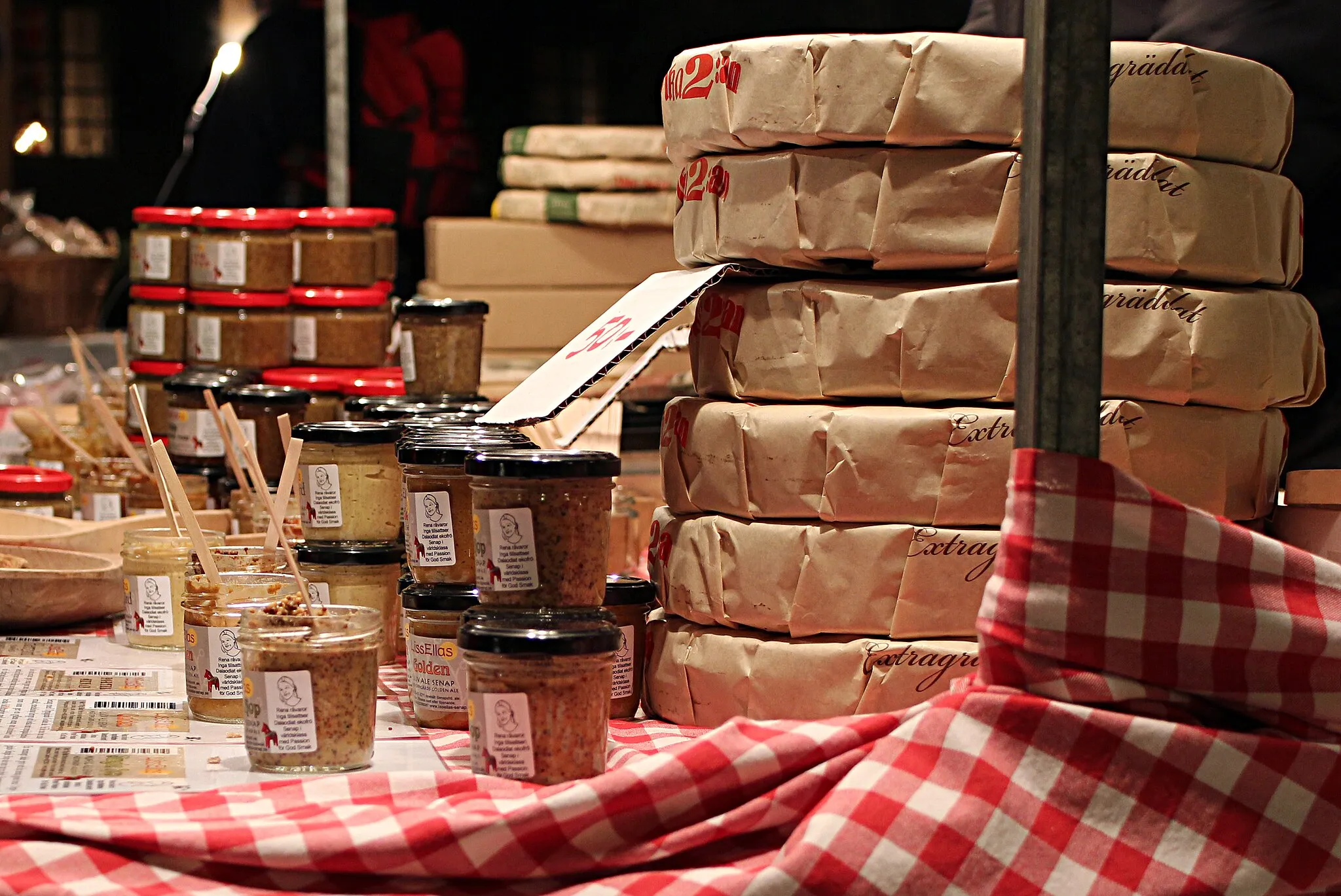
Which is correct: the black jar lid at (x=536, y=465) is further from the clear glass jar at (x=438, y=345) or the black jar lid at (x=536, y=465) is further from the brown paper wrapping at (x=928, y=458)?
the clear glass jar at (x=438, y=345)

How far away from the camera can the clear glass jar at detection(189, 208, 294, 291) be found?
2.97m

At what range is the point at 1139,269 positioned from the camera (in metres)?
1.51

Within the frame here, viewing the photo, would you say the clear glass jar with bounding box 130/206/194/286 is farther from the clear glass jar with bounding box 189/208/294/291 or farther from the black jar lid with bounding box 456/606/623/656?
the black jar lid with bounding box 456/606/623/656

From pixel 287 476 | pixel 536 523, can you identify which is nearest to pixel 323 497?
pixel 287 476

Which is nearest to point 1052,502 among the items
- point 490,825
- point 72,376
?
point 490,825

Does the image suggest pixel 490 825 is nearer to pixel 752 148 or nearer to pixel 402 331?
pixel 752 148

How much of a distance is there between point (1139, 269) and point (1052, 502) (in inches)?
15.3

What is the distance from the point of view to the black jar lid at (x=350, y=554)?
1821 mm

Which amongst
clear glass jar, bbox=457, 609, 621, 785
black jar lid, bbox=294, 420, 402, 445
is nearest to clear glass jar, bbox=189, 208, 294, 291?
black jar lid, bbox=294, 420, 402, 445

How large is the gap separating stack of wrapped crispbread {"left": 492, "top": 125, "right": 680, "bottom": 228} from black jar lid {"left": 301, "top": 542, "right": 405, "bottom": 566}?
7.46 ft

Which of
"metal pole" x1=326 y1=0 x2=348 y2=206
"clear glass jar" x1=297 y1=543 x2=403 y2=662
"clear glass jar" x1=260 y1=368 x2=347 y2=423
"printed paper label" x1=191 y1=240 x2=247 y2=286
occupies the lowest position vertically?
"clear glass jar" x1=297 y1=543 x2=403 y2=662

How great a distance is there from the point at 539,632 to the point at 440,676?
30 cm

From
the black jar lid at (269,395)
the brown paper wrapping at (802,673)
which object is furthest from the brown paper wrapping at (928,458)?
the black jar lid at (269,395)

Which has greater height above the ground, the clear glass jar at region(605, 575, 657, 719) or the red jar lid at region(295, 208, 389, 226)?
the red jar lid at region(295, 208, 389, 226)
